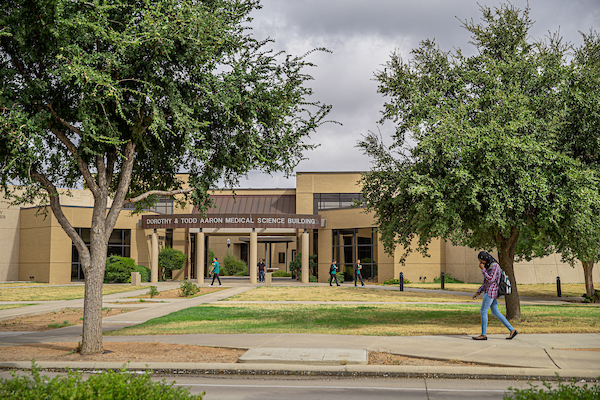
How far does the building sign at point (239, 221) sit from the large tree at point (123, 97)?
2307cm

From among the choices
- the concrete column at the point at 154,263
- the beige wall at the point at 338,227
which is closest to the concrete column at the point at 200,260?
the concrete column at the point at 154,263

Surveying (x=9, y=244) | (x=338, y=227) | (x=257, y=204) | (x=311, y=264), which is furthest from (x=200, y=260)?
(x=9, y=244)

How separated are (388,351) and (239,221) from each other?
1042 inches

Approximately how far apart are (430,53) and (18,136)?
10980 millimetres

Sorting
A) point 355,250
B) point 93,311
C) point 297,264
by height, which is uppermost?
point 355,250

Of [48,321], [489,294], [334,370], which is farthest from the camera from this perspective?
[48,321]

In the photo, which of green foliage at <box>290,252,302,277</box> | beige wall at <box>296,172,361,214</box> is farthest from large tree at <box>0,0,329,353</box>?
beige wall at <box>296,172,361,214</box>

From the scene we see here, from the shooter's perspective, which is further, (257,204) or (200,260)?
(257,204)

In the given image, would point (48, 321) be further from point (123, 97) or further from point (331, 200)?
point (331, 200)

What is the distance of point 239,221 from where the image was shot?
3509 cm

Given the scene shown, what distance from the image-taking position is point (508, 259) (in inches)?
536

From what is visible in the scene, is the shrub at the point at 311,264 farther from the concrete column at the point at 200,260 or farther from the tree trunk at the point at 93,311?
the tree trunk at the point at 93,311

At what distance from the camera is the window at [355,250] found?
122 ft

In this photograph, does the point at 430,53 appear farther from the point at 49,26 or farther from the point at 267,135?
the point at 49,26
